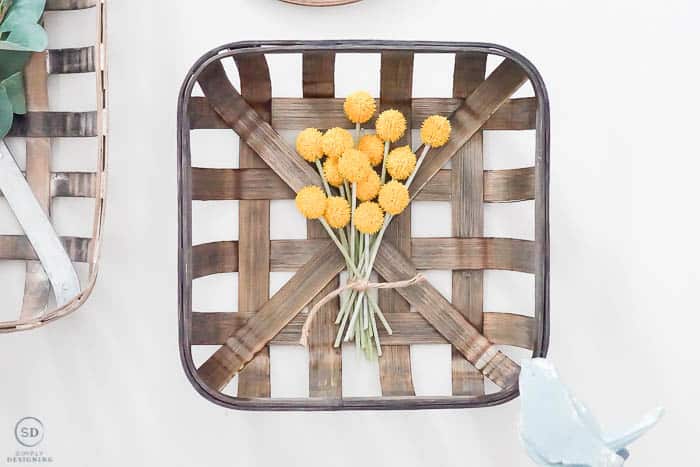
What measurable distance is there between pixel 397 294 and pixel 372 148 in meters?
0.25

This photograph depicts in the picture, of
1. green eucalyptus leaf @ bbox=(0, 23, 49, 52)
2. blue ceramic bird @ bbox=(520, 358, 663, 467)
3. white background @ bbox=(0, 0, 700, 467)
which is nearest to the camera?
blue ceramic bird @ bbox=(520, 358, 663, 467)

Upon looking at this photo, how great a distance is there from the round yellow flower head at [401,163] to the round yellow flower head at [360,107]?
0.24ft

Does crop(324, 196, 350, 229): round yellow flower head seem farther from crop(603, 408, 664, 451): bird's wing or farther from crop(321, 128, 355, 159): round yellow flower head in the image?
crop(603, 408, 664, 451): bird's wing

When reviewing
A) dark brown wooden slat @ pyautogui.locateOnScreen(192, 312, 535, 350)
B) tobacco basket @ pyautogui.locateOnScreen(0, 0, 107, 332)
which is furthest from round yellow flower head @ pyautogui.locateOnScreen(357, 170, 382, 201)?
tobacco basket @ pyautogui.locateOnScreen(0, 0, 107, 332)

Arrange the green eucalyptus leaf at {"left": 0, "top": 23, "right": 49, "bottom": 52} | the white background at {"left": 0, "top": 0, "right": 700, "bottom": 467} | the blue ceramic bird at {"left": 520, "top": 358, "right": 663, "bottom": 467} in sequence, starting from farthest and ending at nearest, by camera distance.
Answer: the white background at {"left": 0, "top": 0, "right": 700, "bottom": 467}, the green eucalyptus leaf at {"left": 0, "top": 23, "right": 49, "bottom": 52}, the blue ceramic bird at {"left": 520, "top": 358, "right": 663, "bottom": 467}

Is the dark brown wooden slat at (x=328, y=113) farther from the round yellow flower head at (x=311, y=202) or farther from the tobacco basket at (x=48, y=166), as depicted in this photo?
the tobacco basket at (x=48, y=166)

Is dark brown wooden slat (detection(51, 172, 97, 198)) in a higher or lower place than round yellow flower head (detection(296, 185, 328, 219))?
higher

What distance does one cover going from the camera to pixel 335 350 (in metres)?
1.12

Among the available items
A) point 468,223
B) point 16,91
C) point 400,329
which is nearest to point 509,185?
point 468,223

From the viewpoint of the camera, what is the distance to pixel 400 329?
1.12 m

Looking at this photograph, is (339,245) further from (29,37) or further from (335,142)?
(29,37)

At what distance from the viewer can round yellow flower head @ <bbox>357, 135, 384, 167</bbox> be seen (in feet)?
3.56

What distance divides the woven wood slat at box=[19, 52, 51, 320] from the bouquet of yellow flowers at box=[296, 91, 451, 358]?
0.42 m

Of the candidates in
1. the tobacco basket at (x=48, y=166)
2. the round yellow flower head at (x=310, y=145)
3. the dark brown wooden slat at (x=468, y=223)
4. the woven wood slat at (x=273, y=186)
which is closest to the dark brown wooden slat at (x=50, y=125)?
the tobacco basket at (x=48, y=166)
